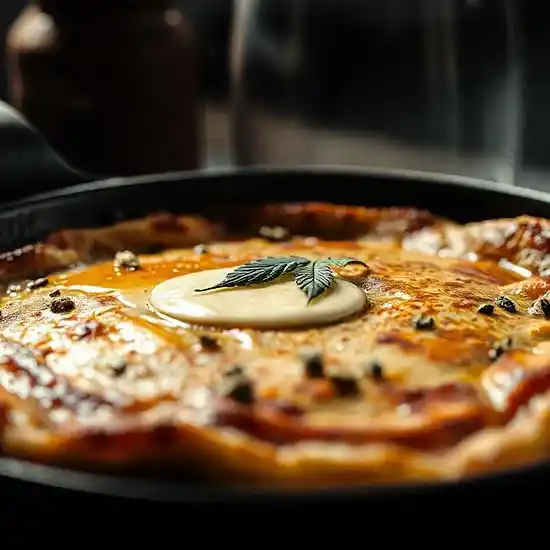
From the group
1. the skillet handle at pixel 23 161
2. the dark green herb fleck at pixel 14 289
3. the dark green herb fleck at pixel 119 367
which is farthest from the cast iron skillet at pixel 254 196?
the dark green herb fleck at pixel 119 367

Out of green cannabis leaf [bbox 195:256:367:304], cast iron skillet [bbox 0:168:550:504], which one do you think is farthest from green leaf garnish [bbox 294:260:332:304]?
cast iron skillet [bbox 0:168:550:504]

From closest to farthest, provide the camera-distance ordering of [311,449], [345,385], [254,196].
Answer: [311,449] < [345,385] < [254,196]

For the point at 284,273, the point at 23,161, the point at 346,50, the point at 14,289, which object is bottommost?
the point at 14,289

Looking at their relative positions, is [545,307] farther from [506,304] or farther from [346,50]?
[346,50]

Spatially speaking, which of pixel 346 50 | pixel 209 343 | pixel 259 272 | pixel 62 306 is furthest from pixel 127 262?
pixel 346 50

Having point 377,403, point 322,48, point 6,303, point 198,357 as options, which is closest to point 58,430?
point 198,357

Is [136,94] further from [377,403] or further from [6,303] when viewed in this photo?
[377,403]

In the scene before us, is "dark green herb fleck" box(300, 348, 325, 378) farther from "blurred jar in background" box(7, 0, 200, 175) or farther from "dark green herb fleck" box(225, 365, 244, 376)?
"blurred jar in background" box(7, 0, 200, 175)
